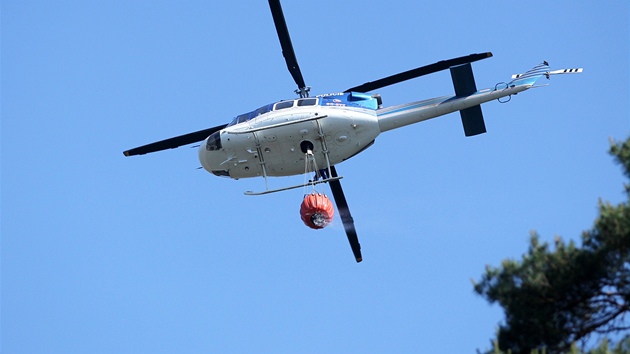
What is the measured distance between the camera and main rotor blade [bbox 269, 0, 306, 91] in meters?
24.9

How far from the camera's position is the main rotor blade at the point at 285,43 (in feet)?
81.6

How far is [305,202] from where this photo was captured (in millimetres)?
24203

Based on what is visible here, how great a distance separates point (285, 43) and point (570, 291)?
434 inches

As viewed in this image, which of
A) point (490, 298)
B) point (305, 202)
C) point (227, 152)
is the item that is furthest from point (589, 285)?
point (227, 152)

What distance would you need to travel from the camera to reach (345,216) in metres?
27.7

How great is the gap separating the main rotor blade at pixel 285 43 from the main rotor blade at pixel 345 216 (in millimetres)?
2495

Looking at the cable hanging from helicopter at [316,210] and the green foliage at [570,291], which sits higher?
the cable hanging from helicopter at [316,210]

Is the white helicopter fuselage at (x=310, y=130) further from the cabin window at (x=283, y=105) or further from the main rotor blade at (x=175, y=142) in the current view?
the main rotor blade at (x=175, y=142)

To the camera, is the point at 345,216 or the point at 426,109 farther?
the point at 345,216

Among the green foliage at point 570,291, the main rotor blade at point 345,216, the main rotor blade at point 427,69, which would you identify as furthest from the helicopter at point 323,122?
the green foliage at point 570,291

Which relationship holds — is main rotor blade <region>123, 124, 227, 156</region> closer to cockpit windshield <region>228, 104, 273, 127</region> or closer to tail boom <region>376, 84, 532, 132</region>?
cockpit windshield <region>228, 104, 273, 127</region>

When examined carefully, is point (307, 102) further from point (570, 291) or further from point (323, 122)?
point (570, 291)

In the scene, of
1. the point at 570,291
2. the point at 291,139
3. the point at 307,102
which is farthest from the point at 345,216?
the point at 570,291

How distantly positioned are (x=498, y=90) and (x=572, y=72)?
1816 mm
